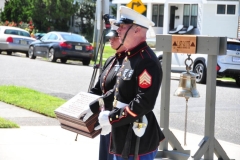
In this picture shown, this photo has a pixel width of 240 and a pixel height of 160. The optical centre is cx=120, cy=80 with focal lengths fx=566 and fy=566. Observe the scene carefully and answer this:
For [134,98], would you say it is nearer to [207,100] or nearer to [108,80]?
[108,80]

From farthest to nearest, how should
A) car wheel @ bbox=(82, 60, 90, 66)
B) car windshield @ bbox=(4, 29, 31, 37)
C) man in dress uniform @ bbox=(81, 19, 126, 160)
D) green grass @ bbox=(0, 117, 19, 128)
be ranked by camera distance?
1. car windshield @ bbox=(4, 29, 31, 37)
2. car wheel @ bbox=(82, 60, 90, 66)
3. green grass @ bbox=(0, 117, 19, 128)
4. man in dress uniform @ bbox=(81, 19, 126, 160)

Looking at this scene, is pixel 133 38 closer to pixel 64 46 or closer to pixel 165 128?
pixel 165 128

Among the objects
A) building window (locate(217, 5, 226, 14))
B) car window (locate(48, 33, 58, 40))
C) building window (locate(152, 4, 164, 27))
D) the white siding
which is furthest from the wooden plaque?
building window (locate(152, 4, 164, 27))

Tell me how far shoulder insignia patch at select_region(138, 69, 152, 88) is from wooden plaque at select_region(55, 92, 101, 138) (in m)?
0.79

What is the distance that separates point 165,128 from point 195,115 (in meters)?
4.57

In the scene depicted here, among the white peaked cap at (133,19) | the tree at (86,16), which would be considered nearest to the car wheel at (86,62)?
the white peaked cap at (133,19)

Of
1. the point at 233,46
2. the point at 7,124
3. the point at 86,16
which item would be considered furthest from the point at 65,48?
the point at 86,16

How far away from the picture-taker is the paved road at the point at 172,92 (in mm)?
10613

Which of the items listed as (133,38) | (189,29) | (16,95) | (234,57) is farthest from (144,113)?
(189,29)

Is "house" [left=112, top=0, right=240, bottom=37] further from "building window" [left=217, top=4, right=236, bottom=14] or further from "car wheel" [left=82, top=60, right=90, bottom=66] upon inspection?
"car wheel" [left=82, top=60, right=90, bottom=66]

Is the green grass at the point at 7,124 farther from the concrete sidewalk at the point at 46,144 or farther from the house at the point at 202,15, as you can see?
the house at the point at 202,15

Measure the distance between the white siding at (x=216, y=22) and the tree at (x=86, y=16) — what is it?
16.5m

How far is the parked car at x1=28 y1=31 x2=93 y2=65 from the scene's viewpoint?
25125 millimetres

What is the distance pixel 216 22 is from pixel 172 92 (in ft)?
102
